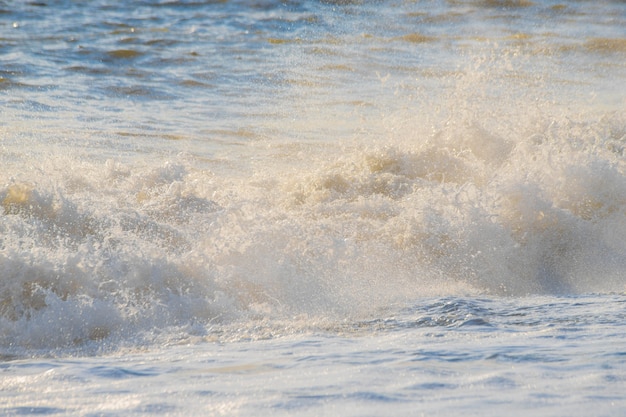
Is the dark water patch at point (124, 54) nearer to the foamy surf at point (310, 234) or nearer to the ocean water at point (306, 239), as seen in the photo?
the ocean water at point (306, 239)

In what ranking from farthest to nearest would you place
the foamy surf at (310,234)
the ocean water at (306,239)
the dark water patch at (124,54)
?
1. the dark water patch at (124,54)
2. the foamy surf at (310,234)
3. the ocean water at (306,239)

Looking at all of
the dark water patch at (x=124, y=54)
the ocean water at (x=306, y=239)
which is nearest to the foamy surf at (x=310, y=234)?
the ocean water at (x=306, y=239)

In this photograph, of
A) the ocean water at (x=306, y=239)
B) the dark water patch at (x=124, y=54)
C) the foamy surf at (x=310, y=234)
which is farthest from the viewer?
the dark water patch at (x=124, y=54)

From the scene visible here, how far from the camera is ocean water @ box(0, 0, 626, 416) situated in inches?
112

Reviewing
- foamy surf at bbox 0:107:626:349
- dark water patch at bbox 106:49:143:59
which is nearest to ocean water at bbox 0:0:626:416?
foamy surf at bbox 0:107:626:349

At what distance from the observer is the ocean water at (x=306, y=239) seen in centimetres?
285

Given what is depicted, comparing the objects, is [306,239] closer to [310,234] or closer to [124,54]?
[310,234]

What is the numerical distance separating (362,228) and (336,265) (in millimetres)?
1001

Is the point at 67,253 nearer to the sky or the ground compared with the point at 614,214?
nearer to the sky

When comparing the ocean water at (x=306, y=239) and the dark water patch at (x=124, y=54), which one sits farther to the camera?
the dark water patch at (x=124, y=54)

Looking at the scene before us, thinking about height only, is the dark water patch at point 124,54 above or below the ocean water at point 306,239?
above

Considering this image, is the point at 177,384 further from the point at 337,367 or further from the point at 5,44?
the point at 5,44

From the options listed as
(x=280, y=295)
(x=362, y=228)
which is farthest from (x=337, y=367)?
(x=362, y=228)

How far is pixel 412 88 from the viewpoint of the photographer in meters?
10.8
